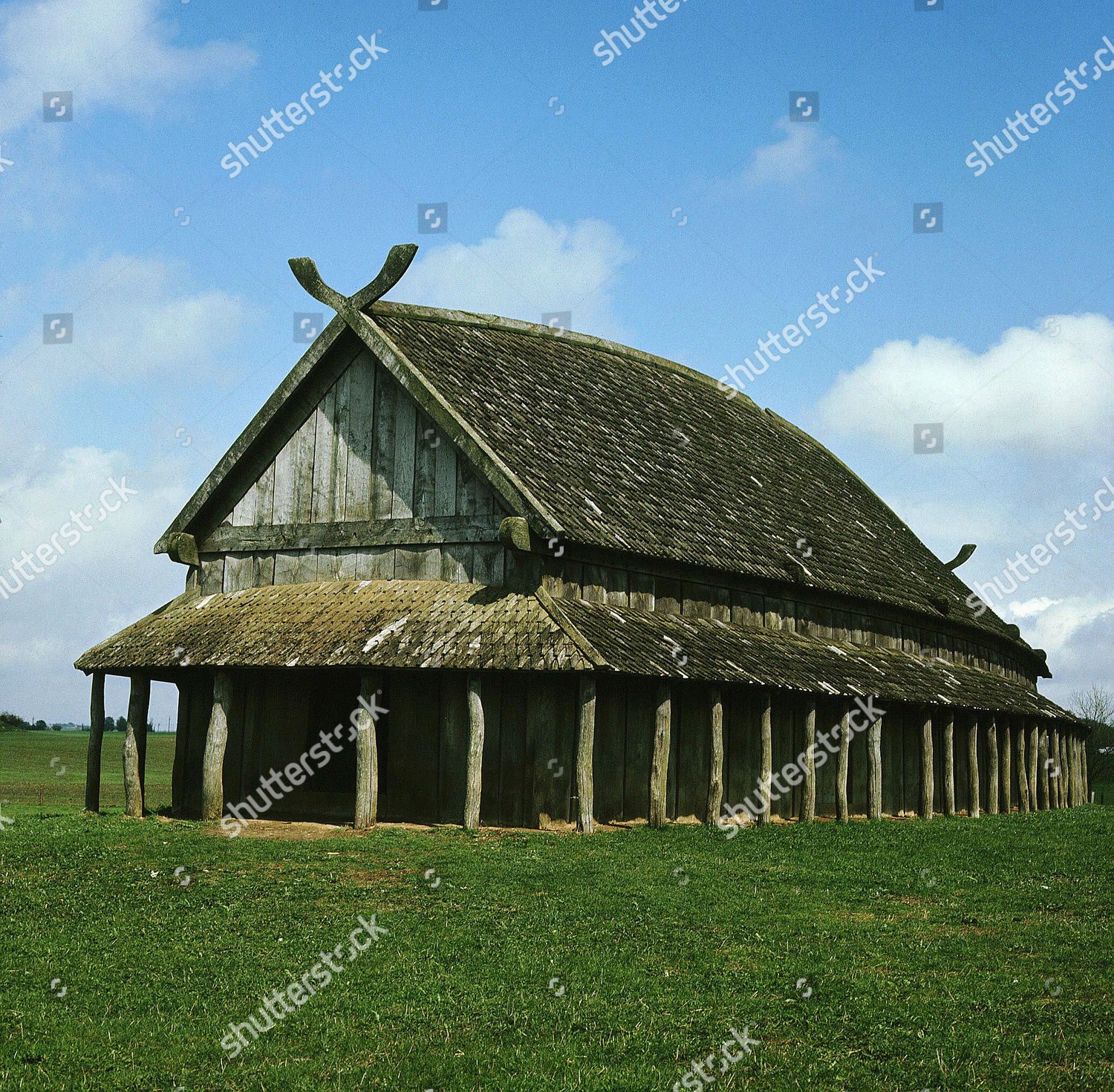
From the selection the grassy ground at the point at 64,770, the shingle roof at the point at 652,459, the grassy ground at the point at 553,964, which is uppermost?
the shingle roof at the point at 652,459

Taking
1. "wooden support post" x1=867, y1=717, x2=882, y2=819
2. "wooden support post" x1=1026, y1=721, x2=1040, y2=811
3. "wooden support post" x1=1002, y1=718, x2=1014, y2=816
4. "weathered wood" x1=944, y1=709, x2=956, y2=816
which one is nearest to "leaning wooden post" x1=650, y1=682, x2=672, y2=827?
"wooden support post" x1=867, y1=717, x2=882, y2=819

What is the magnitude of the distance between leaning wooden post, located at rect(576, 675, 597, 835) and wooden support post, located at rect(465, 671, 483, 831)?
1464mm

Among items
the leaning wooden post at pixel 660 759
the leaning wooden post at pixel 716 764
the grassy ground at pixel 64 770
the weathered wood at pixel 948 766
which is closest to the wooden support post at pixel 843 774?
the leaning wooden post at pixel 716 764

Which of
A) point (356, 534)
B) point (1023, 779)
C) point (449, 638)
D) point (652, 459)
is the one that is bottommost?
point (1023, 779)

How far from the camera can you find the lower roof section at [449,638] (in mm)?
19609

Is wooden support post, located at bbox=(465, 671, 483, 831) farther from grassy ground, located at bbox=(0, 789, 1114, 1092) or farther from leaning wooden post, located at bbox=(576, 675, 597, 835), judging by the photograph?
leaning wooden post, located at bbox=(576, 675, 597, 835)

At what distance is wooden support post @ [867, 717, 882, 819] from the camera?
84.1 feet

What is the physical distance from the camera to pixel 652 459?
1042 inches

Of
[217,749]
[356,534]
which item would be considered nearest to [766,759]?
[356,534]

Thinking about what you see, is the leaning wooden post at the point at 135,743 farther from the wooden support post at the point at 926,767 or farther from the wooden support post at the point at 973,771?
the wooden support post at the point at 973,771

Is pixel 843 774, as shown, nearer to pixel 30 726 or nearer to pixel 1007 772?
pixel 1007 772

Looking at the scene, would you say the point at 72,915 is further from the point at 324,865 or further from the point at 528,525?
the point at 528,525

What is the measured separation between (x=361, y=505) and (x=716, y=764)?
756 cm

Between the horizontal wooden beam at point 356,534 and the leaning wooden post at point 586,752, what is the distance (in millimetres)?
3355
